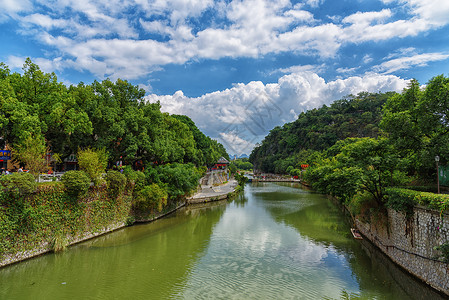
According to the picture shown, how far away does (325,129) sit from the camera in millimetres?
96625

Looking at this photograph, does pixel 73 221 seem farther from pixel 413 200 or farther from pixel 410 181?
pixel 410 181

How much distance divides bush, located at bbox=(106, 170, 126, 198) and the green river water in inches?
112

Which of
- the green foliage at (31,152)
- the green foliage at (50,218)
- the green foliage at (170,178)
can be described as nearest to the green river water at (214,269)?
the green foliage at (50,218)

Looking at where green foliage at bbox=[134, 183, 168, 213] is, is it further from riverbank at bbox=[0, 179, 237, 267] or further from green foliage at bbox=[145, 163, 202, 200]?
green foliage at bbox=[145, 163, 202, 200]

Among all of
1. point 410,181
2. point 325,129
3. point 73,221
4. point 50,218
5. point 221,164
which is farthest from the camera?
point 325,129

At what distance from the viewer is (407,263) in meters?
11.8

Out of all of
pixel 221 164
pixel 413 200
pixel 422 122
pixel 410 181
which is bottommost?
pixel 413 200

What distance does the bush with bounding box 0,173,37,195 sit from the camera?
12039 millimetres

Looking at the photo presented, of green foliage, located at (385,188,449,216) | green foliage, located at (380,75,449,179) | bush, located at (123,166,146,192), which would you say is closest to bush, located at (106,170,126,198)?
bush, located at (123,166,146,192)

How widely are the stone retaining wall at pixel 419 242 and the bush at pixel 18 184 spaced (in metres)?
17.2

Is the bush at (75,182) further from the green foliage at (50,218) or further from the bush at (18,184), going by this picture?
the bush at (18,184)

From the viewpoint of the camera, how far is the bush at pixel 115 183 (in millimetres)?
18766

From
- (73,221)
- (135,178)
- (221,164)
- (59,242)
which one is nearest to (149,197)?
(135,178)

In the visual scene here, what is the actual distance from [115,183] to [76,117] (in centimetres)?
526
